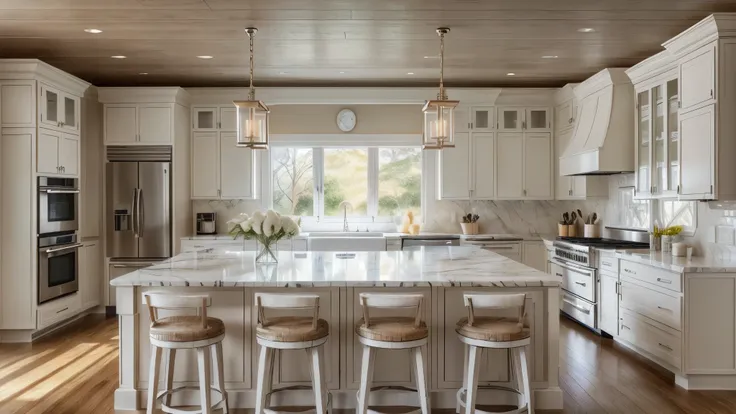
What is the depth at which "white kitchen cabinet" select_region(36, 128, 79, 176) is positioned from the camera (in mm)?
5355

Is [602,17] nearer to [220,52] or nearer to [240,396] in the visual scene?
[220,52]

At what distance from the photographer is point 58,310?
565cm

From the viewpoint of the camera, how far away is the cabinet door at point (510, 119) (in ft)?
23.2

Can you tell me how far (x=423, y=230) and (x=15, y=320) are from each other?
4520mm

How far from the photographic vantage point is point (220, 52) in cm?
534

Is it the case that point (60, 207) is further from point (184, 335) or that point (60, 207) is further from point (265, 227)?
point (184, 335)

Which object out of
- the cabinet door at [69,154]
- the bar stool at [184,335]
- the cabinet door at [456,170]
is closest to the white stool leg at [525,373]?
the bar stool at [184,335]

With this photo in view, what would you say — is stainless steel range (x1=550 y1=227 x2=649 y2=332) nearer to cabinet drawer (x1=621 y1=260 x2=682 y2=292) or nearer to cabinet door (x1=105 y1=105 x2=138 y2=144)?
cabinet drawer (x1=621 y1=260 x2=682 y2=292)

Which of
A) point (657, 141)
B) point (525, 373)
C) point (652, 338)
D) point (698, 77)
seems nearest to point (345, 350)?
point (525, 373)

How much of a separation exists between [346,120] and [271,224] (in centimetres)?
368

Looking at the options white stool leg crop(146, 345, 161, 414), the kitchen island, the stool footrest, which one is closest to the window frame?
the kitchen island

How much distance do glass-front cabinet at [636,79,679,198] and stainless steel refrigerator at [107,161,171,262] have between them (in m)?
4.94

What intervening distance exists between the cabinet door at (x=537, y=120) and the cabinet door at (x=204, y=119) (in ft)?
12.5

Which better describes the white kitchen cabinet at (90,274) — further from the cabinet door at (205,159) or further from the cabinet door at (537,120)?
the cabinet door at (537,120)
